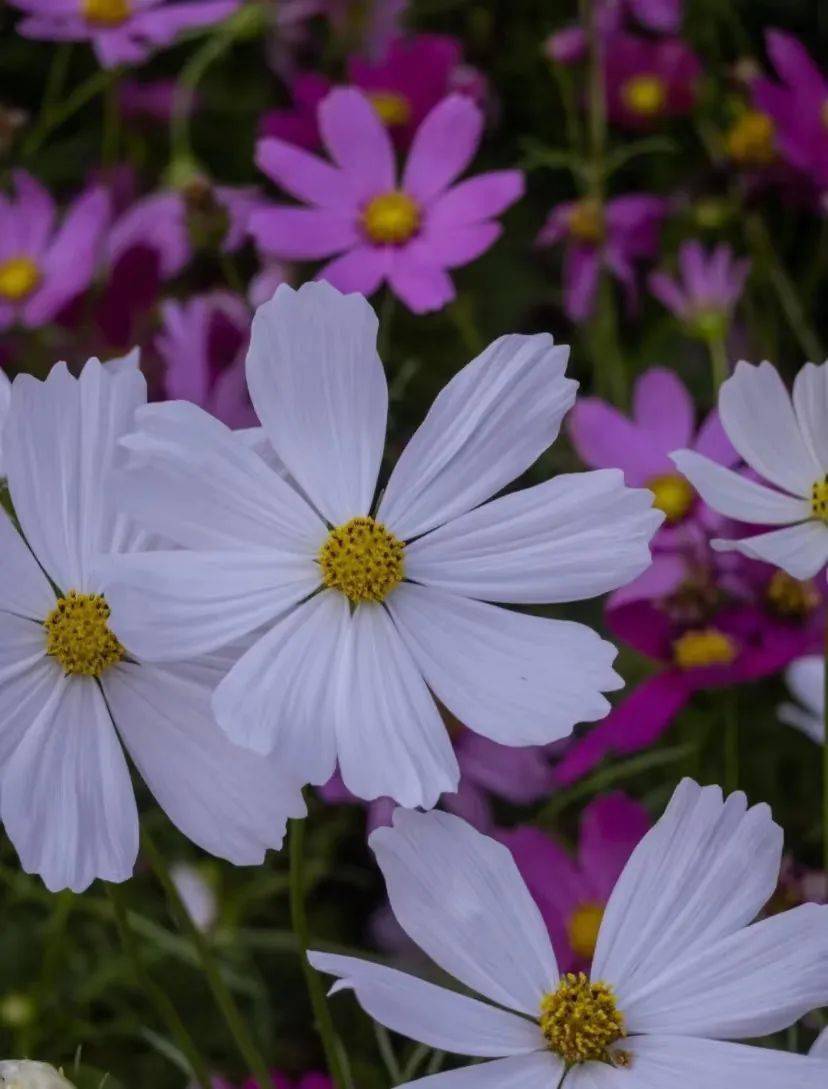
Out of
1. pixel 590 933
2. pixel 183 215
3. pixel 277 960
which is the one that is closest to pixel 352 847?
pixel 277 960

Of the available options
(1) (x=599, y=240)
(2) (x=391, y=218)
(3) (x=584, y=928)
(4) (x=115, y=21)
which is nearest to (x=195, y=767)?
(3) (x=584, y=928)

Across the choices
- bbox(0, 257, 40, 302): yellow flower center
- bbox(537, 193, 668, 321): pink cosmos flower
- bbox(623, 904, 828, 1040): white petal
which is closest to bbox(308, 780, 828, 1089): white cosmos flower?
bbox(623, 904, 828, 1040): white petal

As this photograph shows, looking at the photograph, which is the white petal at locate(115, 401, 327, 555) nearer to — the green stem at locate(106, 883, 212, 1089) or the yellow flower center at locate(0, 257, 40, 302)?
the green stem at locate(106, 883, 212, 1089)

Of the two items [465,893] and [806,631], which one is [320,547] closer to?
[465,893]

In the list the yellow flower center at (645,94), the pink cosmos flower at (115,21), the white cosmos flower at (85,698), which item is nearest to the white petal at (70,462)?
the white cosmos flower at (85,698)

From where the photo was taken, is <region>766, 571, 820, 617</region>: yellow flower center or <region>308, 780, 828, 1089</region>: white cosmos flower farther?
<region>766, 571, 820, 617</region>: yellow flower center

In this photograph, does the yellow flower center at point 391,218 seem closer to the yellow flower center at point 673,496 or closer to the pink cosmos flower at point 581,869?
the yellow flower center at point 673,496
